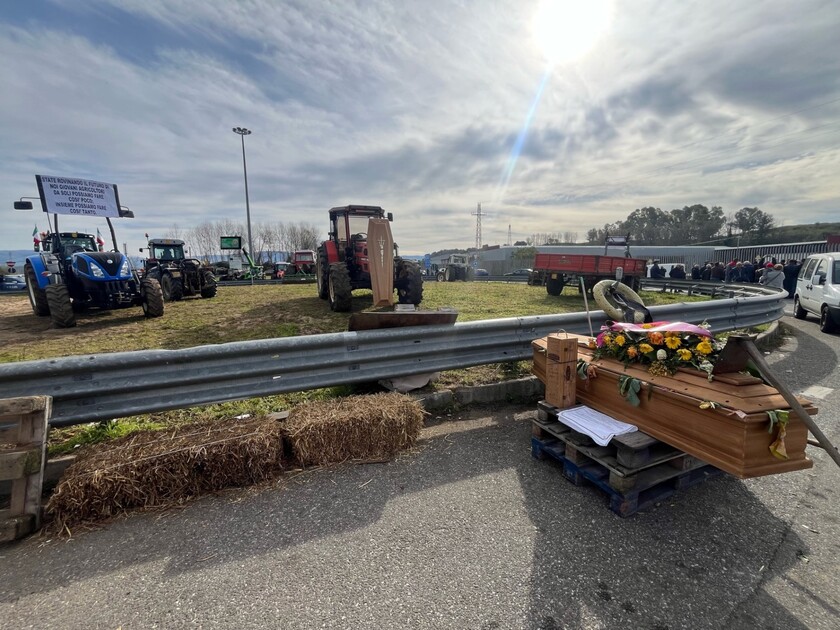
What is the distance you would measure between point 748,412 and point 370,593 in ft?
6.86

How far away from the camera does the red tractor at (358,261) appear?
656cm

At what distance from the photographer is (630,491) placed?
2.21 m

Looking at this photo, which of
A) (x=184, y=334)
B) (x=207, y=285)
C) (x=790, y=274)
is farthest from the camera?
(x=790, y=274)

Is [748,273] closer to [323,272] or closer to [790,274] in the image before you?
[790,274]

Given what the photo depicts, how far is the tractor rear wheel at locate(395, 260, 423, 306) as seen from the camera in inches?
338

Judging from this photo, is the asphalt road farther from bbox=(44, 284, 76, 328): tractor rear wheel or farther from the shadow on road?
bbox=(44, 284, 76, 328): tractor rear wheel

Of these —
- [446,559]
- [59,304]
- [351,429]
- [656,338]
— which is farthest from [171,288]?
[656,338]

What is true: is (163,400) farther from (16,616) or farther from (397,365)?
(397,365)

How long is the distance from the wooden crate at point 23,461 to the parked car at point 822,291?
37.8ft

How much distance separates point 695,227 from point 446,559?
286ft

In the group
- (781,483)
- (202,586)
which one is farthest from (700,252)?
(202,586)

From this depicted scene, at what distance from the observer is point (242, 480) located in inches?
101

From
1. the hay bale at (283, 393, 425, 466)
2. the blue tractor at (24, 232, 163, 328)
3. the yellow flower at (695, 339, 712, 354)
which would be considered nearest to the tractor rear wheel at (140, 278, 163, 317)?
the blue tractor at (24, 232, 163, 328)

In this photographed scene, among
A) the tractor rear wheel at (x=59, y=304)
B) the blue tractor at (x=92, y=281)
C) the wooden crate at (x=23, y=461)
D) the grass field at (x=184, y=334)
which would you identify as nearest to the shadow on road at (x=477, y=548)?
the wooden crate at (x=23, y=461)
